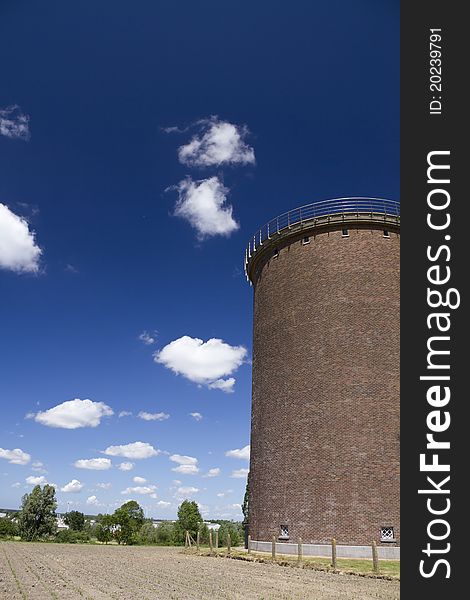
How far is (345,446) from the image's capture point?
88.2 ft

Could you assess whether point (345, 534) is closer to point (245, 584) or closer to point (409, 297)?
point (245, 584)

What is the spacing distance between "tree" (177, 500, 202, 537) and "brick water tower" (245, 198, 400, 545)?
40.1m

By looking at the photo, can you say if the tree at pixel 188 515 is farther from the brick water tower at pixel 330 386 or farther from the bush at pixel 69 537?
the brick water tower at pixel 330 386

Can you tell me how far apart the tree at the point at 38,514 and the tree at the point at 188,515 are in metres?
16.4

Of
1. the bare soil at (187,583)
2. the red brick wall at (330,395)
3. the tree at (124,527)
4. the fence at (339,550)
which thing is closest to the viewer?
the bare soil at (187,583)

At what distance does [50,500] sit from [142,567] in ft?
175

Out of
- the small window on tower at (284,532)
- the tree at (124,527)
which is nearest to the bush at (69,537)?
the tree at (124,527)

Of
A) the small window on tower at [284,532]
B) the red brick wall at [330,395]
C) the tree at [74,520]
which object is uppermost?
the red brick wall at [330,395]

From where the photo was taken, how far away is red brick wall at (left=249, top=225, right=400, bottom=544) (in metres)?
26.2

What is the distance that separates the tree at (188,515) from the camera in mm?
67938

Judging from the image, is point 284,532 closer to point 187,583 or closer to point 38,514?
point 187,583

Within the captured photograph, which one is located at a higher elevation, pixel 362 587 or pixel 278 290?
pixel 278 290

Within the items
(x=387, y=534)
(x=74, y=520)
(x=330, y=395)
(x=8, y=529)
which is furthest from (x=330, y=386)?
(x=74, y=520)

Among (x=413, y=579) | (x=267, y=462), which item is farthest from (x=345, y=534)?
(x=413, y=579)
